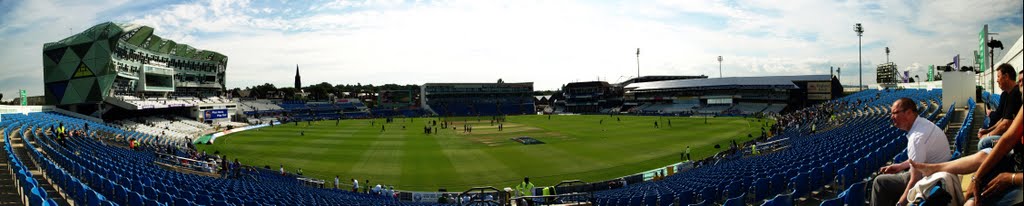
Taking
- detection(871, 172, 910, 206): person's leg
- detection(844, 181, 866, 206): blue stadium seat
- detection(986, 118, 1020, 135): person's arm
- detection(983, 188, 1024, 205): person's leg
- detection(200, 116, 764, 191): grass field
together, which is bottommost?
detection(200, 116, 764, 191): grass field

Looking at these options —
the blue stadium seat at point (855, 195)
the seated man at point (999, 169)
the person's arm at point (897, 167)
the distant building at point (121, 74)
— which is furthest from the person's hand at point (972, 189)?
the distant building at point (121, 74)

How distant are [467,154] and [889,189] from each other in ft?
110

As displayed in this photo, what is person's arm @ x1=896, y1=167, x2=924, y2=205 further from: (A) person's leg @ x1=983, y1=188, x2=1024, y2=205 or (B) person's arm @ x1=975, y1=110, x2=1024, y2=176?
(B) person's arm @ x1=975, y1=110, x2=1024, y2=176

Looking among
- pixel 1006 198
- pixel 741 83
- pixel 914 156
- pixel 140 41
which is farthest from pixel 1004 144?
pixel 741 83

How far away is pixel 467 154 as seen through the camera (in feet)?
123

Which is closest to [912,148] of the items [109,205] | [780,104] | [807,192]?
[807,192]

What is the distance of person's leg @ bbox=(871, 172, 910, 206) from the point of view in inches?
183

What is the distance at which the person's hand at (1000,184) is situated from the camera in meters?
3.46

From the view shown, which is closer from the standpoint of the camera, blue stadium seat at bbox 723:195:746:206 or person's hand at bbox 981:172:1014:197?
person's hand at bbox 981:172:1014:197

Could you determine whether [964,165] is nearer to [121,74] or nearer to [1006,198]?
[1006,198]

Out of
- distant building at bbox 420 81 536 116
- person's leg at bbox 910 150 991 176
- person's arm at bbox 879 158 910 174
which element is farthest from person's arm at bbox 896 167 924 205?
distant building at bbox 420 81 536 116

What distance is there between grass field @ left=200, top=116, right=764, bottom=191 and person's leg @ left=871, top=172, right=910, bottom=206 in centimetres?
2085

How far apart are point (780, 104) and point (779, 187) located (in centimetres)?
8511

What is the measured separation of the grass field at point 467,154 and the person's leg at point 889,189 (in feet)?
68.4
